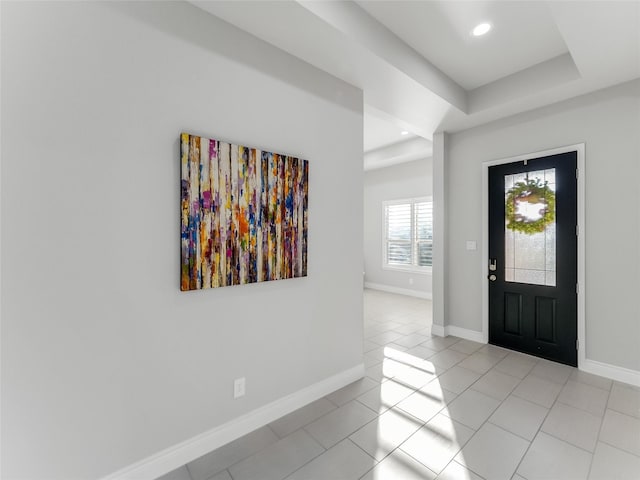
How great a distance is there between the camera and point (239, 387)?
2029 mm

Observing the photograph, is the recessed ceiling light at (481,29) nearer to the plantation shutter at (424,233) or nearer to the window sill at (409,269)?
the plantation shutter at (424,233)

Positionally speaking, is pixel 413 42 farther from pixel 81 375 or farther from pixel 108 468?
pixel 108 468

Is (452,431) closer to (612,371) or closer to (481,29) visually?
(612,371)

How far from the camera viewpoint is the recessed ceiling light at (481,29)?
94.0 inches

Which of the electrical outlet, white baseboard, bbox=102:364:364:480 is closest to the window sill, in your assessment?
white baseboard, bbox=102:364:364:480

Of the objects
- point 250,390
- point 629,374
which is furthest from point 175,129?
point 629,374

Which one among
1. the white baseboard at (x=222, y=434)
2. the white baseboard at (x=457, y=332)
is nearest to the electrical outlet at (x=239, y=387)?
the white baseboard at (x=222, y=434)

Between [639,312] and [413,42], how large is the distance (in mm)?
3129

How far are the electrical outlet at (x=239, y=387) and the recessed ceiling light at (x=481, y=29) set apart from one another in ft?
10.6

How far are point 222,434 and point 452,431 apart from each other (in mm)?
1551

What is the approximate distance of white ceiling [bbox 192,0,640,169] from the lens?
1935 millimetres

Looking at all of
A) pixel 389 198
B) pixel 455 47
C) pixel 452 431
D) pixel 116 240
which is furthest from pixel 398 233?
pixel 116 240

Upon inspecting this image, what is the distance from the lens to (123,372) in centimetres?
158

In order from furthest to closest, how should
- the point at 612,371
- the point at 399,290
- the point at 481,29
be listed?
the point at 399,290, the point at 612,371, the point at 481,29
